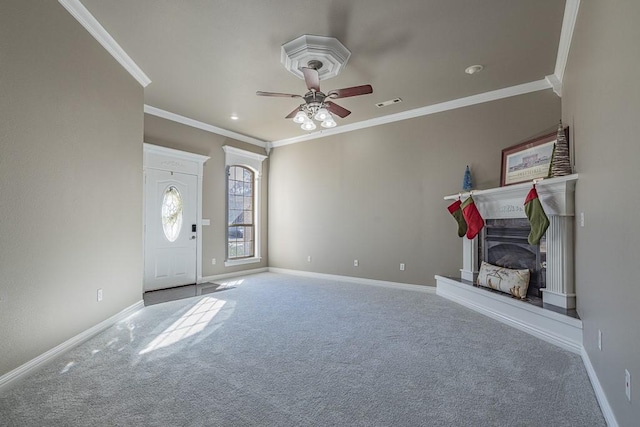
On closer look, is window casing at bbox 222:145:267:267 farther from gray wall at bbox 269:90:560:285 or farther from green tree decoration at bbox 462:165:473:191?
green tree decoration at bbox 462:165:473:191

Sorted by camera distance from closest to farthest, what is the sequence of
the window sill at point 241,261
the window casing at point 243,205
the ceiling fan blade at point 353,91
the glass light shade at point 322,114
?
the ceiling fan blade at point 353,91, the glass light shade at point 322,114, the window sill at point 241,261, the window casing at point 243,205

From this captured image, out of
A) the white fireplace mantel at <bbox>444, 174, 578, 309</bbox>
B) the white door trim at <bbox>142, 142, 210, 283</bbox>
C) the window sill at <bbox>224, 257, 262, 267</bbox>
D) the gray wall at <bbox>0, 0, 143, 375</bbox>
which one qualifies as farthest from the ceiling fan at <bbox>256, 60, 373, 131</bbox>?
the window sill at <bbox>224, 257, 262, 267</bbox>

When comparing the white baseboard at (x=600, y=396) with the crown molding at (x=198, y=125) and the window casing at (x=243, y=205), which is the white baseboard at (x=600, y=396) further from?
the crown molding at (x=198, y=125)

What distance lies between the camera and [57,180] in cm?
257

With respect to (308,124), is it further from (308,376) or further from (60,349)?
(60,349)

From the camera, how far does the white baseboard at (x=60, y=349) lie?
2.10 meters

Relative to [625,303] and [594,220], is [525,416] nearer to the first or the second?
[625,303]

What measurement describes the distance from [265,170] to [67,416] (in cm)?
575

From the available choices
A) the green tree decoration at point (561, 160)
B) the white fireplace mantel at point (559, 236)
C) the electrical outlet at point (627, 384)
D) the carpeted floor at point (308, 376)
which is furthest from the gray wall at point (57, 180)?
the green tree decoration at point (561, 160)

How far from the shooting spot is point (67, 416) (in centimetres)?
176

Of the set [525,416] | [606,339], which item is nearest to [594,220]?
[606,339]

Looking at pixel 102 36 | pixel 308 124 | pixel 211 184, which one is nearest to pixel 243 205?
pixel 211 184

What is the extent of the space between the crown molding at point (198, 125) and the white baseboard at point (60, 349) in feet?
10.1

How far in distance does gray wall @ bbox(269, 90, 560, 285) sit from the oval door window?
84.1 inches
